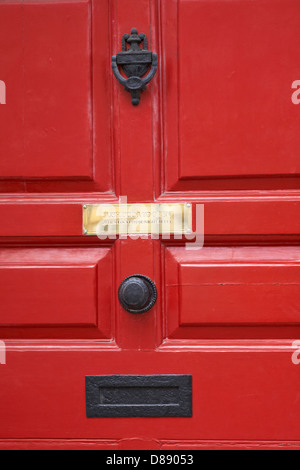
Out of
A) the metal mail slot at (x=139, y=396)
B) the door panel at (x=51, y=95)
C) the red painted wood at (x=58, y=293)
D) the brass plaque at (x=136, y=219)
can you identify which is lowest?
the metal mail slot at (x=139, y=396)

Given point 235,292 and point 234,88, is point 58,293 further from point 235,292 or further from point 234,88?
point 234,88

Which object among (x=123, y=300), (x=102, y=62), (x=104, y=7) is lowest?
(x=123, y=300)

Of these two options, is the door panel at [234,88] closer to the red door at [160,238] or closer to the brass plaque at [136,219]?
the red door at [160,238]

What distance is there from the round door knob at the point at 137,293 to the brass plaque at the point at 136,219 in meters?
0.13

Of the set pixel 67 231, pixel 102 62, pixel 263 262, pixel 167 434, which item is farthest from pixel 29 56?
pixel 167 434

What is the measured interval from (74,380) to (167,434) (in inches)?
11.7

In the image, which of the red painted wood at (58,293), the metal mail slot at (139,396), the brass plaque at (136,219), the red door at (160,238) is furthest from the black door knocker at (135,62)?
the metal mail slot at (139,396)

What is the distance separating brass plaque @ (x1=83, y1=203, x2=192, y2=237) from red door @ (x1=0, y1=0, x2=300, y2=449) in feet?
0.07

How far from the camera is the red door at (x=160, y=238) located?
3.67 ft

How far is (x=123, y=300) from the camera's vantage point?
1101 mm

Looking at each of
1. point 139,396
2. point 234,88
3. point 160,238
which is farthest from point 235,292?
point 234,88

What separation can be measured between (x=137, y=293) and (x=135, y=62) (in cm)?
61

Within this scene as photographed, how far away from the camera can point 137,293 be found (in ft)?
3.54

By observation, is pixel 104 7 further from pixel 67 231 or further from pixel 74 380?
pixel 74 380
